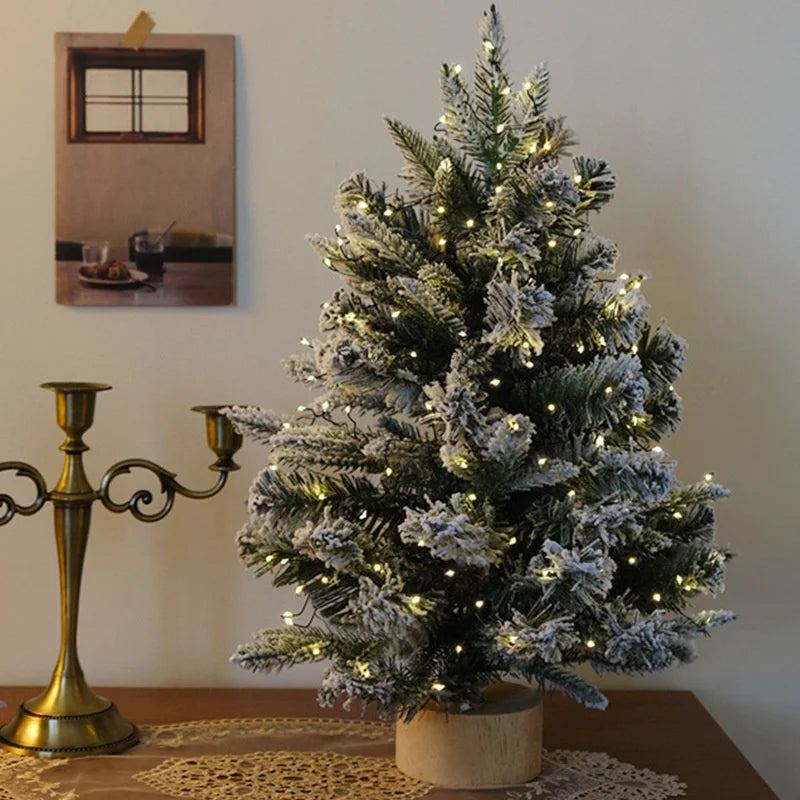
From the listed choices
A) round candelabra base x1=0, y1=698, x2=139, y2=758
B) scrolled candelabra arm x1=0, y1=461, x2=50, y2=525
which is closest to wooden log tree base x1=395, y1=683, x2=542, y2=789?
round candelabra base x1=0, y1=698, x2=139, y2=758

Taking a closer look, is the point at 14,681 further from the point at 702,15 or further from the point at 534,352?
the point at 702,15

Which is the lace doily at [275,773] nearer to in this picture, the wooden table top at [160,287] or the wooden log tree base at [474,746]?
the wooden log tree base at [474,746]

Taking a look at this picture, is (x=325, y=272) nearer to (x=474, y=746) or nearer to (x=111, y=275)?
(x=111, y=275)

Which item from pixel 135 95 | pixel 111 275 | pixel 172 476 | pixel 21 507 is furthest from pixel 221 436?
pixel 135 95

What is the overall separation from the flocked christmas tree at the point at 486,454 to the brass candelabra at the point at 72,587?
193mm

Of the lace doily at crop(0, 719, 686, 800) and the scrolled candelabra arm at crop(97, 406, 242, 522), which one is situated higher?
the scrolled candelabra arm at crop(97, 406, 242, 522)

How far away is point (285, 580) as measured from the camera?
110 centimetres

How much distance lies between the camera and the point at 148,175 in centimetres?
147

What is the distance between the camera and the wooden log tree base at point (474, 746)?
3.65ft

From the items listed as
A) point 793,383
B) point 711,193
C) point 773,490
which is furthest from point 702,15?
point 773,490

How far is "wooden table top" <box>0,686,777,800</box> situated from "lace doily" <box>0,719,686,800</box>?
0.12 ft

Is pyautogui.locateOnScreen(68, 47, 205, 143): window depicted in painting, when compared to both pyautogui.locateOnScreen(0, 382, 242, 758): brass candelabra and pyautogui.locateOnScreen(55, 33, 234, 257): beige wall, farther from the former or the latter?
pyautogui.locateOnScreen(0, 382, 242, 758): brass candelabra

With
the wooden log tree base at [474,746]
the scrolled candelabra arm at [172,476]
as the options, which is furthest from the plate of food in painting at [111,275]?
the wooden log tree base at [474,746]

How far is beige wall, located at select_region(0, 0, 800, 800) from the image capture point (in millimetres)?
1466
